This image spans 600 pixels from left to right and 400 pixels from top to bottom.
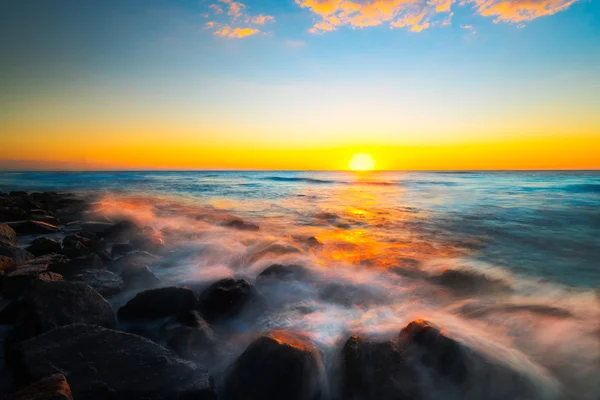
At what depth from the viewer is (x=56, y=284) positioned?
3.64m

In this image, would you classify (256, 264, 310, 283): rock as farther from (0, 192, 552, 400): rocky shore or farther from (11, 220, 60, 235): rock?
(11, 220, 60, 235): rock

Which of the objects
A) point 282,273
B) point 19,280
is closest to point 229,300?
point 282,273

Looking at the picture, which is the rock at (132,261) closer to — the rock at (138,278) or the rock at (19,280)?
the rock at (138,278)

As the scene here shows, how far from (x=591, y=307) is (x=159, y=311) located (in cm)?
673

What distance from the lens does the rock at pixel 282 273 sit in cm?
586

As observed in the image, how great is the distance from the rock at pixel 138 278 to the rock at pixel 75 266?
558 millimetres

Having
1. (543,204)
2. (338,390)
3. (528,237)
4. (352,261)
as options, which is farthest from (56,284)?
(543,204)

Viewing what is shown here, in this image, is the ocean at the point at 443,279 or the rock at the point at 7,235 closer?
the ocean at the point at 443,279

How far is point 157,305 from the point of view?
4.25m

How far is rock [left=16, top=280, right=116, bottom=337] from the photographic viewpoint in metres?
3.37

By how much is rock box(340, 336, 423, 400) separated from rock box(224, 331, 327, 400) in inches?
12.1

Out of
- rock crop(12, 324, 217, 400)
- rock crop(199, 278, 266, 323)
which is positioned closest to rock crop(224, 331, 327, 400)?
rock crop(12, 324, 217, 400)

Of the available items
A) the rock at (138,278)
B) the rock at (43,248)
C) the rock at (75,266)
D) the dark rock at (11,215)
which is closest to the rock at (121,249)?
the rock at (43,248)

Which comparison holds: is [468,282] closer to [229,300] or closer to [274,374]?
[229,300]
